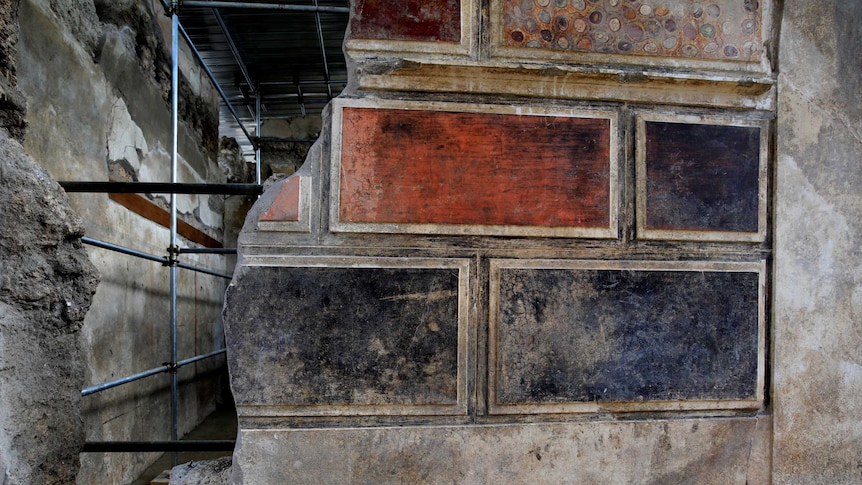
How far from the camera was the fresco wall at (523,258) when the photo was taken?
5.86ft

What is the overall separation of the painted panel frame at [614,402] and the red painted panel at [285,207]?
0.69m

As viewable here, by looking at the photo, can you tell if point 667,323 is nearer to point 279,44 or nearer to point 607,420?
point 607,420

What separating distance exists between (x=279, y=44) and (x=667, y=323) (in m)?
4.08

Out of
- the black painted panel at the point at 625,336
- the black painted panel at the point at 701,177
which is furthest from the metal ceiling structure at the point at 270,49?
the black painted panel at the point at 625,336

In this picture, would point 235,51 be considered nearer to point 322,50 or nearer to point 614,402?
point 322,50

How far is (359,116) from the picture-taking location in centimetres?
183

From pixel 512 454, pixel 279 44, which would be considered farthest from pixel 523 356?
pixel 279 44

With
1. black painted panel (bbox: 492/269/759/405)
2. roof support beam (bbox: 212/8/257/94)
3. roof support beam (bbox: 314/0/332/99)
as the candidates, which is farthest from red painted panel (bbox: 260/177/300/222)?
roof support beam (bbox: 212/8/257/94)

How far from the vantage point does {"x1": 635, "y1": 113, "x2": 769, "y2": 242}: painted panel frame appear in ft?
6.27

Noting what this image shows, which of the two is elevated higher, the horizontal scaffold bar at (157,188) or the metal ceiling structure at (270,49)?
the metal ceiling structure at (270,49)

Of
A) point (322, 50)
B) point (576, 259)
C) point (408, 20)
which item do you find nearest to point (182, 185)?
point (408, 20)

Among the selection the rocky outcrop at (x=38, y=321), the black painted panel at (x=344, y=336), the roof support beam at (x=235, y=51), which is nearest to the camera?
the rocky outcrop at (x=38, y=321)

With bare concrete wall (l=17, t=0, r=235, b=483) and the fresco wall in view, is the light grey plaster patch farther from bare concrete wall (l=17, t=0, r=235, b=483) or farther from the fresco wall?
bare concrete wall (l=17, t=0, r=235, b=483)

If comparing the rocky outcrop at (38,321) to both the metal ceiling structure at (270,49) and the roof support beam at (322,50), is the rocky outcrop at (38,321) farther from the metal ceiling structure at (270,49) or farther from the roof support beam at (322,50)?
the roof support beam at (322,50)
